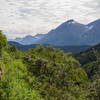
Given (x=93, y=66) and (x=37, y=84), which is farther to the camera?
(x=93, y=66)

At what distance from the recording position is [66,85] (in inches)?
1081

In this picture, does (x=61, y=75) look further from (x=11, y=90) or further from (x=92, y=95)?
(x=11, y=90)

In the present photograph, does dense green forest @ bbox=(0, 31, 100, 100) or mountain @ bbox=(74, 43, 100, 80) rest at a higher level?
dense green forest @ bbox=(0, 31, 100, 100)

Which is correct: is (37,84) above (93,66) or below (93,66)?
above

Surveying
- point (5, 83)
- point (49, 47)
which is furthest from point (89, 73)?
point (5, 83)

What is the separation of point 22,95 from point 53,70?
702 inches

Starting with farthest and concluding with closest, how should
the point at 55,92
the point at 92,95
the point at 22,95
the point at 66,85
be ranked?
the point at 66,85 < the point at 92,95 < the point at 55,92 < the point at 22,95

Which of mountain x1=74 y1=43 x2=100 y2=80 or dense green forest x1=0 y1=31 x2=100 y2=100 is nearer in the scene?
dense green forest x1=0 y1=31 x2=100 y2=100

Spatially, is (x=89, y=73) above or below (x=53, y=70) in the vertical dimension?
below

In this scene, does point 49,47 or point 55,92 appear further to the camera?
point 49,47

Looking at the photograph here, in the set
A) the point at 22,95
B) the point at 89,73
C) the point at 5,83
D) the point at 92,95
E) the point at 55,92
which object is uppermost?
the point at 5,83

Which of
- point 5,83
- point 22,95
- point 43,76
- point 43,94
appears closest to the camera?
point 22,95

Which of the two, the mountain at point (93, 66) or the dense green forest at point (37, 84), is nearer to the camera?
the dense green forest at point (37, 84)

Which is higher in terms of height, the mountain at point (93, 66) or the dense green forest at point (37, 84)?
the dense green forest at point (37, 84)
